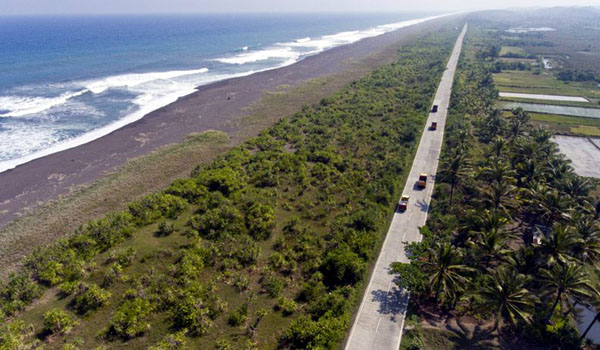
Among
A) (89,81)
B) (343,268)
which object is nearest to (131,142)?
(343,268)

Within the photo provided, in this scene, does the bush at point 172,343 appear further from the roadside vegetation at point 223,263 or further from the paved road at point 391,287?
the paved road at point 391,287

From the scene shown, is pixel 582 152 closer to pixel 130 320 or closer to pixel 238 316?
pixel 238 316

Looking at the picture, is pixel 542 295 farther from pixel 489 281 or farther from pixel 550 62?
pixel 550 62

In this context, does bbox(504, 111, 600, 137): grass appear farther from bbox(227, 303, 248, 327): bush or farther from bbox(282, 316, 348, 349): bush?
bbox(227, 303, 248, 327): bush

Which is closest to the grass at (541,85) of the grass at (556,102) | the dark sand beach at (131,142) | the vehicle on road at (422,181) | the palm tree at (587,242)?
the grass at (556,102)

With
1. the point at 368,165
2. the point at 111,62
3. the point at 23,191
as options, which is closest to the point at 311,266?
the point at 368,165

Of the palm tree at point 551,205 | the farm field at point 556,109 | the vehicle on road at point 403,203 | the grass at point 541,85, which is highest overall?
Answer: the grass at point 541,85

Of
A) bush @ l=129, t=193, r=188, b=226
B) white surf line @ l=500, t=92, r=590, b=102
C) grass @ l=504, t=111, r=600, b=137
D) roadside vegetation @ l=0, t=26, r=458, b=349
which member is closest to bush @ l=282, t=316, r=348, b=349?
roadside vegetation @ l=0, t=26, r=458, b=349
